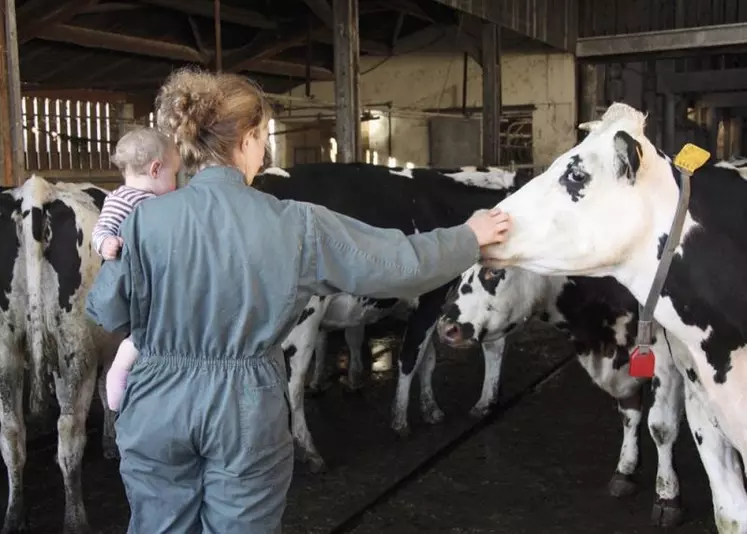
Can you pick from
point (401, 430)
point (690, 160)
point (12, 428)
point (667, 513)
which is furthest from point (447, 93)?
point (690, 160)

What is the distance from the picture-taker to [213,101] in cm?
172

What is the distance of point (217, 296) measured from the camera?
1.69 m

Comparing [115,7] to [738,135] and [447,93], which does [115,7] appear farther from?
[738,135]

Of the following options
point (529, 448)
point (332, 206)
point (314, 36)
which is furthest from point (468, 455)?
point (314, 36)

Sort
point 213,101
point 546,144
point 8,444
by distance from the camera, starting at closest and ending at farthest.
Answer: point 213,101
point 8,444
point 546,144

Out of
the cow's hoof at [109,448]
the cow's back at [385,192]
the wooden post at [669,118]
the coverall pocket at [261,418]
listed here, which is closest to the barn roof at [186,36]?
the cow's back at [385,192]

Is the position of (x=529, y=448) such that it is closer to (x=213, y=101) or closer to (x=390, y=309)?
(x=390, y=309)

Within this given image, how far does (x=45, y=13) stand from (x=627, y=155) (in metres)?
6.35

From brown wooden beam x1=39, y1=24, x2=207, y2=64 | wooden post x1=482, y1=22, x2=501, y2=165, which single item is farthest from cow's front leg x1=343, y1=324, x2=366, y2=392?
brown wooden beam x1=39, y1=24, x2=207, y2=64

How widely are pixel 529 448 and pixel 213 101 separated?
3416 mm

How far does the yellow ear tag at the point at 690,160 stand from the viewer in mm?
2209

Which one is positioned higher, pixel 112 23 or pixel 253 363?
pixel 112 23

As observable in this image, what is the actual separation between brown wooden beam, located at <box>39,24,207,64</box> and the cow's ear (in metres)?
A: 6.96

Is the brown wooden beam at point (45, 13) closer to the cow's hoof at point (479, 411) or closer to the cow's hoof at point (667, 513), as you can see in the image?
the cow's hoof at point (479, 411)
